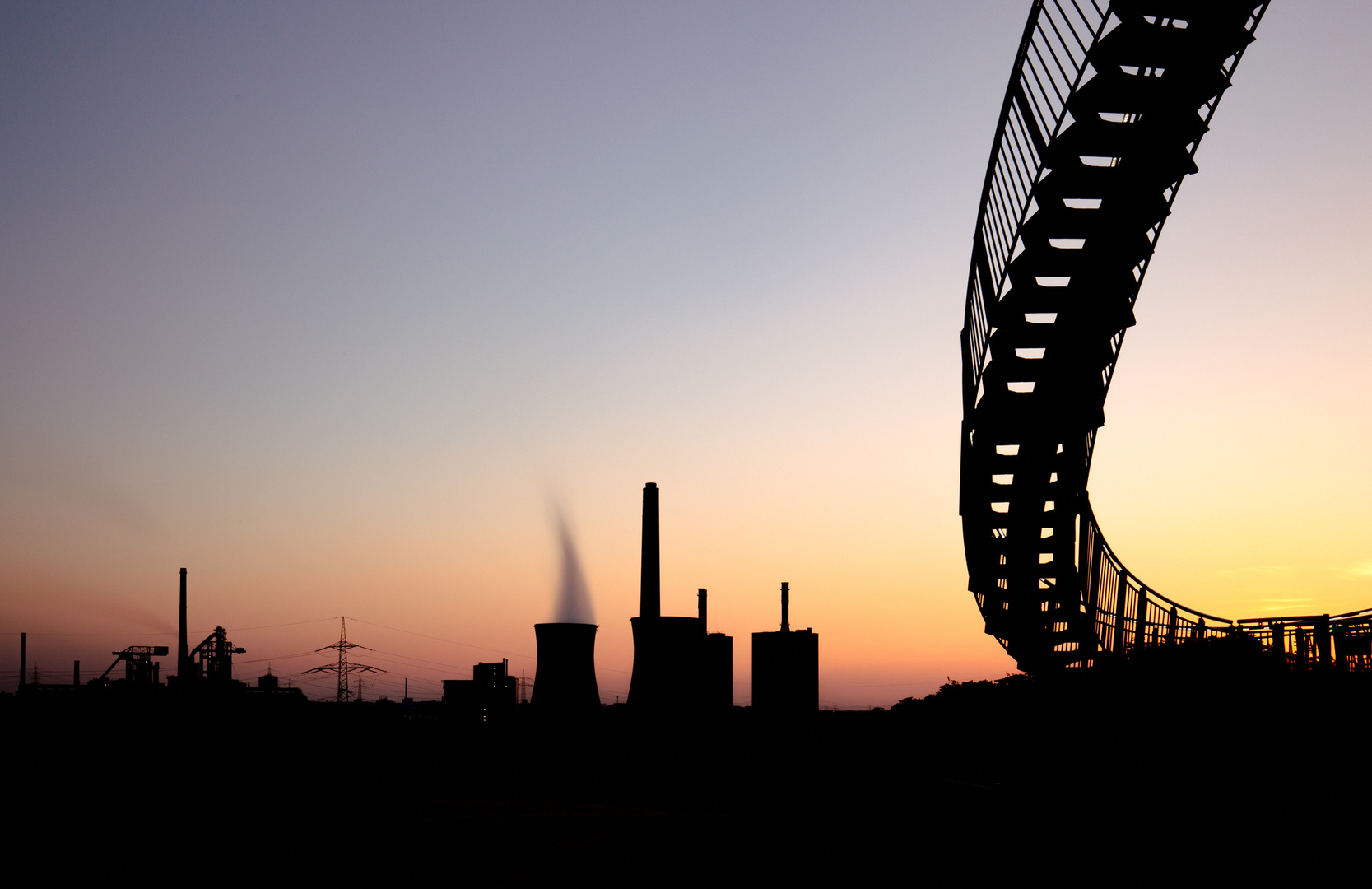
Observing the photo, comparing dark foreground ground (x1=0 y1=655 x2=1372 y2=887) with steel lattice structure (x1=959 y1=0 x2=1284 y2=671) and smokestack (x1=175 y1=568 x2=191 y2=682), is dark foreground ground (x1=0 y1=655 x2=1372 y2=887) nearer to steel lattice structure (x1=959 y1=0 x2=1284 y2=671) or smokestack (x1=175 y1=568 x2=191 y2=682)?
steel lattice structure (x1=959 y1=0 x2=1284 y2=671)

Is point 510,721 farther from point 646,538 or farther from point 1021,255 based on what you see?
point 1021,255

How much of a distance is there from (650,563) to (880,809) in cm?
3233

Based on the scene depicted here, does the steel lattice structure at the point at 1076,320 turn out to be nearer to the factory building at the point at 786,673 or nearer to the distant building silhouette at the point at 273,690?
the factory building at the point at 786,673

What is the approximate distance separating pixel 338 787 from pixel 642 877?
11.7 metres

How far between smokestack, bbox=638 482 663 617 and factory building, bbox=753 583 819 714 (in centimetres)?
587

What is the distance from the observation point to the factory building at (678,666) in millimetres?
38188

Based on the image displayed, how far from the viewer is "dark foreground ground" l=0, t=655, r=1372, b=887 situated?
29.9 ft

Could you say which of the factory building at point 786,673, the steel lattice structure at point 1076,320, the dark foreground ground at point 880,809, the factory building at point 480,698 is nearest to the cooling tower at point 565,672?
the factory building at point 480,698

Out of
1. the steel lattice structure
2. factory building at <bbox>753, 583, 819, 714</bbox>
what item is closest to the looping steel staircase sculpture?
the steel lattice structure

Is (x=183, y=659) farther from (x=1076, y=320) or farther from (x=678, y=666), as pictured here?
(x=1076, y=320)

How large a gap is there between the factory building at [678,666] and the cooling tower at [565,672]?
2.31m

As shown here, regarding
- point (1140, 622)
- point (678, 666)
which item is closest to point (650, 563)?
point (678, 666)

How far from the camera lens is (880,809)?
11797 millimetres

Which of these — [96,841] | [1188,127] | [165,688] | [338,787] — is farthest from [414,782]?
[165,688]
